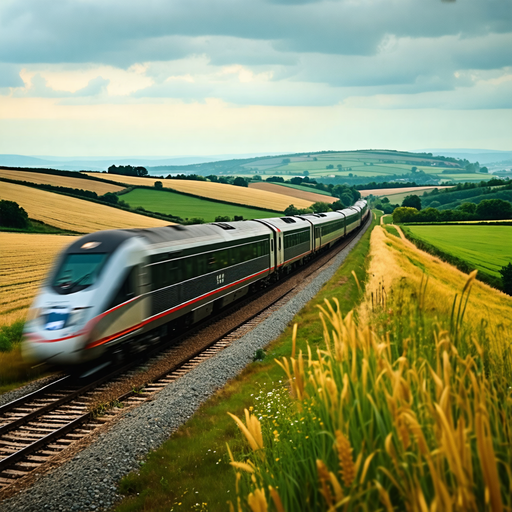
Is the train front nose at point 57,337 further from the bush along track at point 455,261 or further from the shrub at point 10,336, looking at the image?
the bush along track at point 455,261

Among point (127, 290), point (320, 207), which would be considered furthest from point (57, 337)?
point (320, 207)

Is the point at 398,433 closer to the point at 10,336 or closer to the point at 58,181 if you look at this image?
the point at 10,336

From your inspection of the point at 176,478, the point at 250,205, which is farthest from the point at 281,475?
the point at 250,205

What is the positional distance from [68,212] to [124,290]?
44895 millimetres

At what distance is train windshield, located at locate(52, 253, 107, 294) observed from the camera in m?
12.7

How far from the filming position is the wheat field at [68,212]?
49.0 meters

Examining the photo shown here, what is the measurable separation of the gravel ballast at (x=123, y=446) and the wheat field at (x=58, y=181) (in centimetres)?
6513

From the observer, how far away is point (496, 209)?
62.0 meters

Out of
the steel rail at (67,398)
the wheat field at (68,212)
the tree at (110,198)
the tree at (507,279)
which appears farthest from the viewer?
the tree at (110,198)

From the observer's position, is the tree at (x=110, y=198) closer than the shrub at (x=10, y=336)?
No

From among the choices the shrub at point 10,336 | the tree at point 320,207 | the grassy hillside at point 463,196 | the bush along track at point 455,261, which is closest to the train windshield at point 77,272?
the shrub at point 10,336

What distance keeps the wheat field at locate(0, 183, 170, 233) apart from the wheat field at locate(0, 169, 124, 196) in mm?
7329

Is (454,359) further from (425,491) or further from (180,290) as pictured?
(180,290)

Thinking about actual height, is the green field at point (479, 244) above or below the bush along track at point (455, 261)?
above
